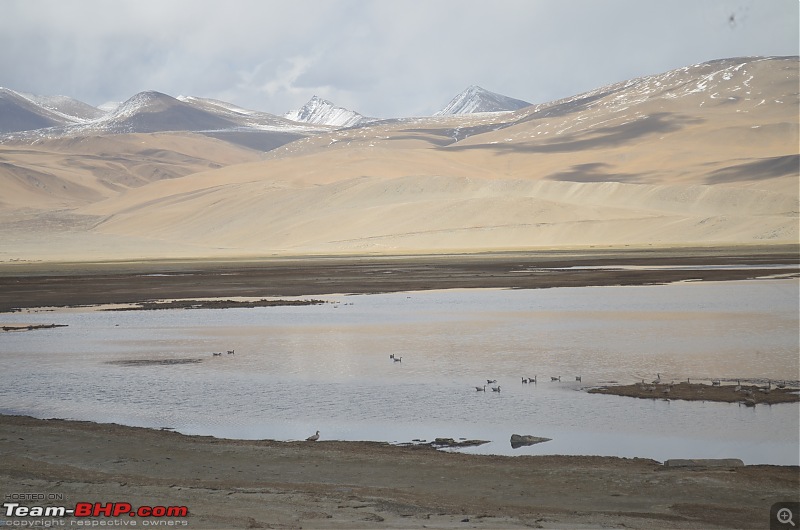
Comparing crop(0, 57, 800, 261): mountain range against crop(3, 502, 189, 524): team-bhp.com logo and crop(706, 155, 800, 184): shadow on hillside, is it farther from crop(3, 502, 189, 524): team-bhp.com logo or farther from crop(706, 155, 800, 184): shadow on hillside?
crop(3, 502, 189, 524): team-bhp.com logo

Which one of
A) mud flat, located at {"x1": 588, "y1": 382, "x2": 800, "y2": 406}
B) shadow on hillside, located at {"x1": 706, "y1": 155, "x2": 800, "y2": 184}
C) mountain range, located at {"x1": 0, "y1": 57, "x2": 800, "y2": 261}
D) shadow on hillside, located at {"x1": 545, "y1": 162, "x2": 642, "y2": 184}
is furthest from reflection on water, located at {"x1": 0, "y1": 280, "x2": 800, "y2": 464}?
shadow on hillside, located at {"x1": 545, "y1": 162, "x2": 642, "y2": 184}

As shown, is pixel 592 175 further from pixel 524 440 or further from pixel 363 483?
pixel 363 483

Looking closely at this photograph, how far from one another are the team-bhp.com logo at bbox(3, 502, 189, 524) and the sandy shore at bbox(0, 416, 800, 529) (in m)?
0.20

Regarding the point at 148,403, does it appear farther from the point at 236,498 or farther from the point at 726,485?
the point at 726,485

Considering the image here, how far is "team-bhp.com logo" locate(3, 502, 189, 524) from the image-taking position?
31.1 ft

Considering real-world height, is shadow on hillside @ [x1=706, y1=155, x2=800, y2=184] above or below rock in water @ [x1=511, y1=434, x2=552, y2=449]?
above

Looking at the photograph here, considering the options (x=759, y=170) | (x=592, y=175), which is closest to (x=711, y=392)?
(x=759, y=170)

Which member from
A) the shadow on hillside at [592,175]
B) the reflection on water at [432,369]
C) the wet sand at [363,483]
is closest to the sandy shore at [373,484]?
the wet sand at [363,483]

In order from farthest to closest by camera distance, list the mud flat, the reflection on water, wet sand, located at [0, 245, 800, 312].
Answer: wet sand, located at [0, 245, 800, 312] → the mud flat → the reflection on water

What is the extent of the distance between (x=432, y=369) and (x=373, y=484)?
409 inches

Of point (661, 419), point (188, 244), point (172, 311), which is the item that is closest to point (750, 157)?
point (188, 244)

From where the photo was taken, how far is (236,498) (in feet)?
34.8

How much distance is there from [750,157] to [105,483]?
161 metres

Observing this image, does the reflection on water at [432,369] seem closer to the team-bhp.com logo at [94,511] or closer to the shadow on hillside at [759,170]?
the team-bhp.com logo at [94,511]
